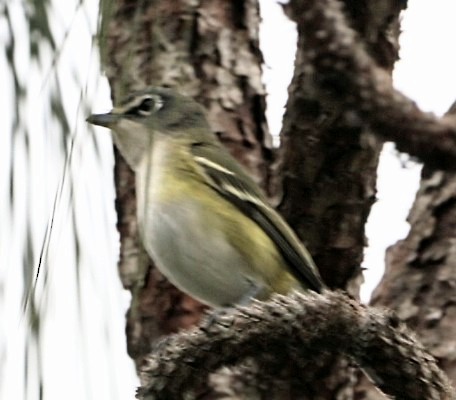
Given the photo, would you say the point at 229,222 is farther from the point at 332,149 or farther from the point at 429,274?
the point at 332,149

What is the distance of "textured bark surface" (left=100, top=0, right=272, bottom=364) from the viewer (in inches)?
90.0

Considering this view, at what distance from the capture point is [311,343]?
1.37 metres

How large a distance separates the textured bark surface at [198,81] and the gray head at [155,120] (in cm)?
4

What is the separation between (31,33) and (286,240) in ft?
4.12

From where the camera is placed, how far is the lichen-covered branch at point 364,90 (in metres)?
0.93

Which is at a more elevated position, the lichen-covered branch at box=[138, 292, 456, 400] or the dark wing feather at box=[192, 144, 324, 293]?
the dark wing feather at box=[192, 144, 324, 293]

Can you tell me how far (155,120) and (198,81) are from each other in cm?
30

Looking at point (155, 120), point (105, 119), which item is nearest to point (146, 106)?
point (155, 120)

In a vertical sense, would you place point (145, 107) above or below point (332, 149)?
above

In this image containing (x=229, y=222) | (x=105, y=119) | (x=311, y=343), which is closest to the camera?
(x=311, y=343)

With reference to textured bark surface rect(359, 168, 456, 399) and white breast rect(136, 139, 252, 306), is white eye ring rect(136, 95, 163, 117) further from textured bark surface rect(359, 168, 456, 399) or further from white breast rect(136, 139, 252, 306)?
textured bark surface rect(359, 168, 456, 399)

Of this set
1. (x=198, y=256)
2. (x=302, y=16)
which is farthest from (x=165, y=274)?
(x=302, y=16)

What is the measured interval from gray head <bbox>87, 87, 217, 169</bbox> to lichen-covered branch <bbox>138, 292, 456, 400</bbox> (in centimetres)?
97

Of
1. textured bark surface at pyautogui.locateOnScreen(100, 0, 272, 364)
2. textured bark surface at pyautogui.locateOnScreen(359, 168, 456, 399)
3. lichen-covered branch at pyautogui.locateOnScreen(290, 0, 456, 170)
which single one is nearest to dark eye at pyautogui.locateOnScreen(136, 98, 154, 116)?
textured bark surface at pyautogui.locateOnScreen(100, 0, 272, 364)
